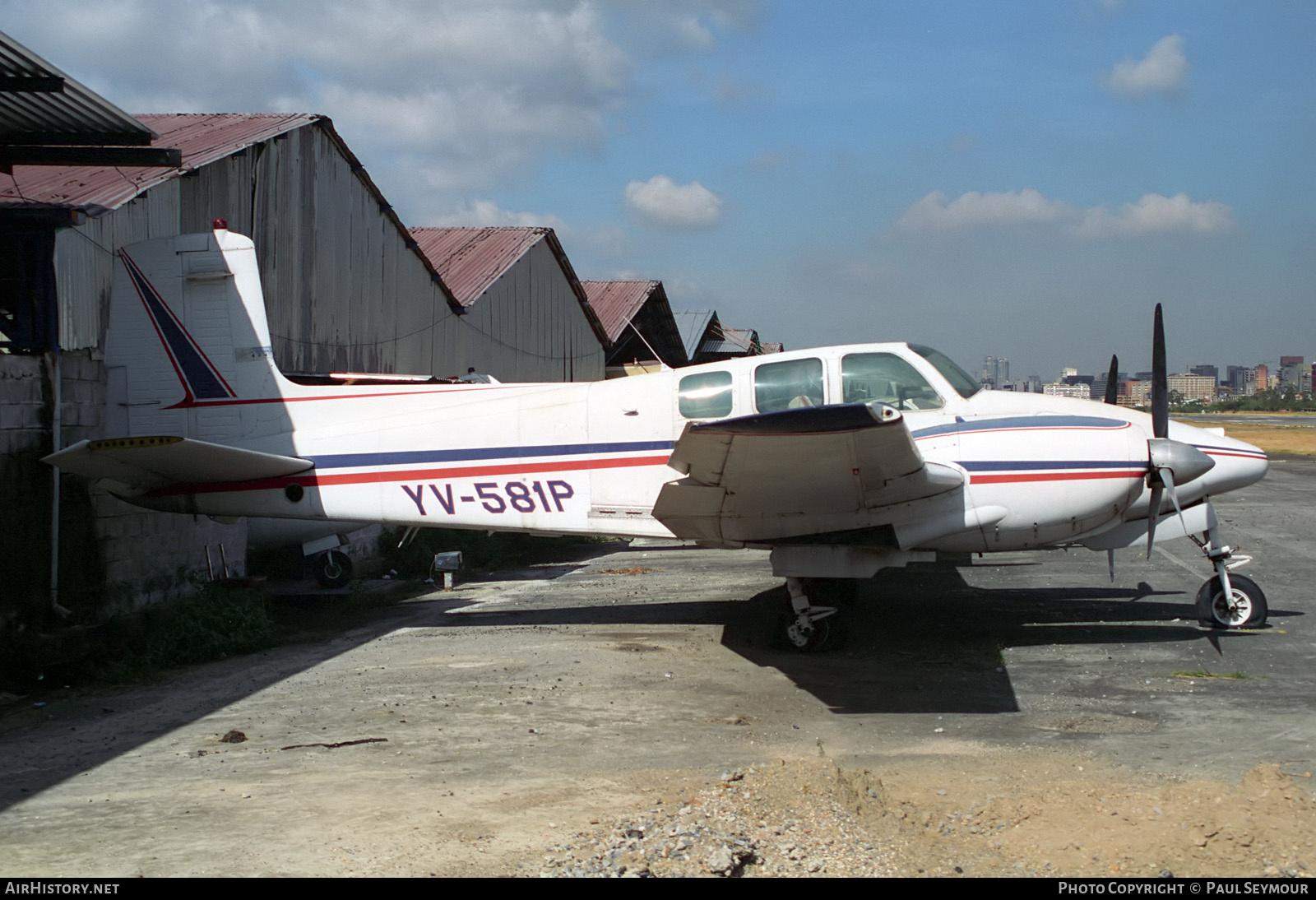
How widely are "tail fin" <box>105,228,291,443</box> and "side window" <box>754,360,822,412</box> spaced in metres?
4.62

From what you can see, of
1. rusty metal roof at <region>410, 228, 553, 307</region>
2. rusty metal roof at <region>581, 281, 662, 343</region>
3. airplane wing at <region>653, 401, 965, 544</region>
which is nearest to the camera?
airplane wing at <region>653, 401, 965, 544</region>

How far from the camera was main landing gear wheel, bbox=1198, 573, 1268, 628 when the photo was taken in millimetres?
8922

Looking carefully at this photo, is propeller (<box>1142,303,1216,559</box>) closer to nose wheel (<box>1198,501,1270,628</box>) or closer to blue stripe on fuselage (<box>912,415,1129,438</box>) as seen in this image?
blue stripe on fuselage (<box>912,415,1129,438</box>)

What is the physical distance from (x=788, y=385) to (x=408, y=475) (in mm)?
3636

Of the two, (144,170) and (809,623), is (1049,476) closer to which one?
(809,623)

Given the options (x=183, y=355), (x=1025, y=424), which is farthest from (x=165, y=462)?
(x=1025, y=424)

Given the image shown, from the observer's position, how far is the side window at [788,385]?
8742 mm

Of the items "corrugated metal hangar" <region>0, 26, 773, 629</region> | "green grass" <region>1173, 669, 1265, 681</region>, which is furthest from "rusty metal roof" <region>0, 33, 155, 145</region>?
"green grass" <region>1173, 669, 1265, 681</region>

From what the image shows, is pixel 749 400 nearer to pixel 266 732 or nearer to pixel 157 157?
pixel 266 732

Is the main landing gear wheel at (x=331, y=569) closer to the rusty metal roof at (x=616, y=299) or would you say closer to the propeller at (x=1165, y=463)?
the propeller at (x=1165, y=463)

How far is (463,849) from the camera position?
14.9 ft

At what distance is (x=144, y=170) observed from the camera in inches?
424

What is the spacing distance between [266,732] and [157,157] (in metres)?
5.83

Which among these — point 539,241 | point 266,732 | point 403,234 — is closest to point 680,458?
point 266,732
